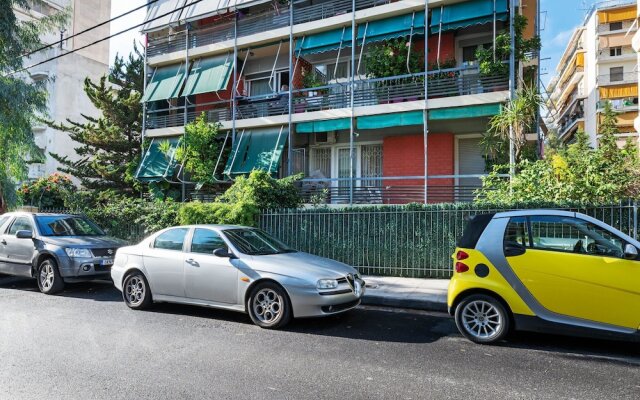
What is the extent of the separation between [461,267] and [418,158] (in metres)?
9.42

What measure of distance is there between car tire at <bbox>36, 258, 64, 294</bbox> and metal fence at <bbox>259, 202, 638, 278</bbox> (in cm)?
479

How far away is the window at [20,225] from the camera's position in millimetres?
9571

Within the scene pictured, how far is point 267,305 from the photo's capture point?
6.04m

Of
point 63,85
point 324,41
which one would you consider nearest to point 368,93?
point 324,41

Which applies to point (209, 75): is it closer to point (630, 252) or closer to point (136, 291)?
point (136, 291)

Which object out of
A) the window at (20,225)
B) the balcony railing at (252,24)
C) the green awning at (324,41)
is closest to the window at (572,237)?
the window at (20,225)

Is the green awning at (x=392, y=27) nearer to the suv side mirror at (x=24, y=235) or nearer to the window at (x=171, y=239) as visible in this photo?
the window at (x=171, y=239)

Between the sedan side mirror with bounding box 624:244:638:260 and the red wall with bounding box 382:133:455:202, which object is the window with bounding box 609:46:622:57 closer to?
the red wall with bounding box 382:133:455:202

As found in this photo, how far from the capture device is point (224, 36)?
57.2ft

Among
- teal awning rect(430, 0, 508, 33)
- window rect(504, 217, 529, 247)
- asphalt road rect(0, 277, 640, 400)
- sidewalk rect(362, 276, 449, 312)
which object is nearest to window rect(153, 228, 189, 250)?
asphalt road rect(0, 277, 640, 400)

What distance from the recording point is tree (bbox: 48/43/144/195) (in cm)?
1853

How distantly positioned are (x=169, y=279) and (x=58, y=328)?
159 cm

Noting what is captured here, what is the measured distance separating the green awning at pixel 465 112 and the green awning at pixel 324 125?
2.85 m

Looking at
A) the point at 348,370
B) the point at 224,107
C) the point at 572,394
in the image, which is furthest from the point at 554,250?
the point at 224,107
